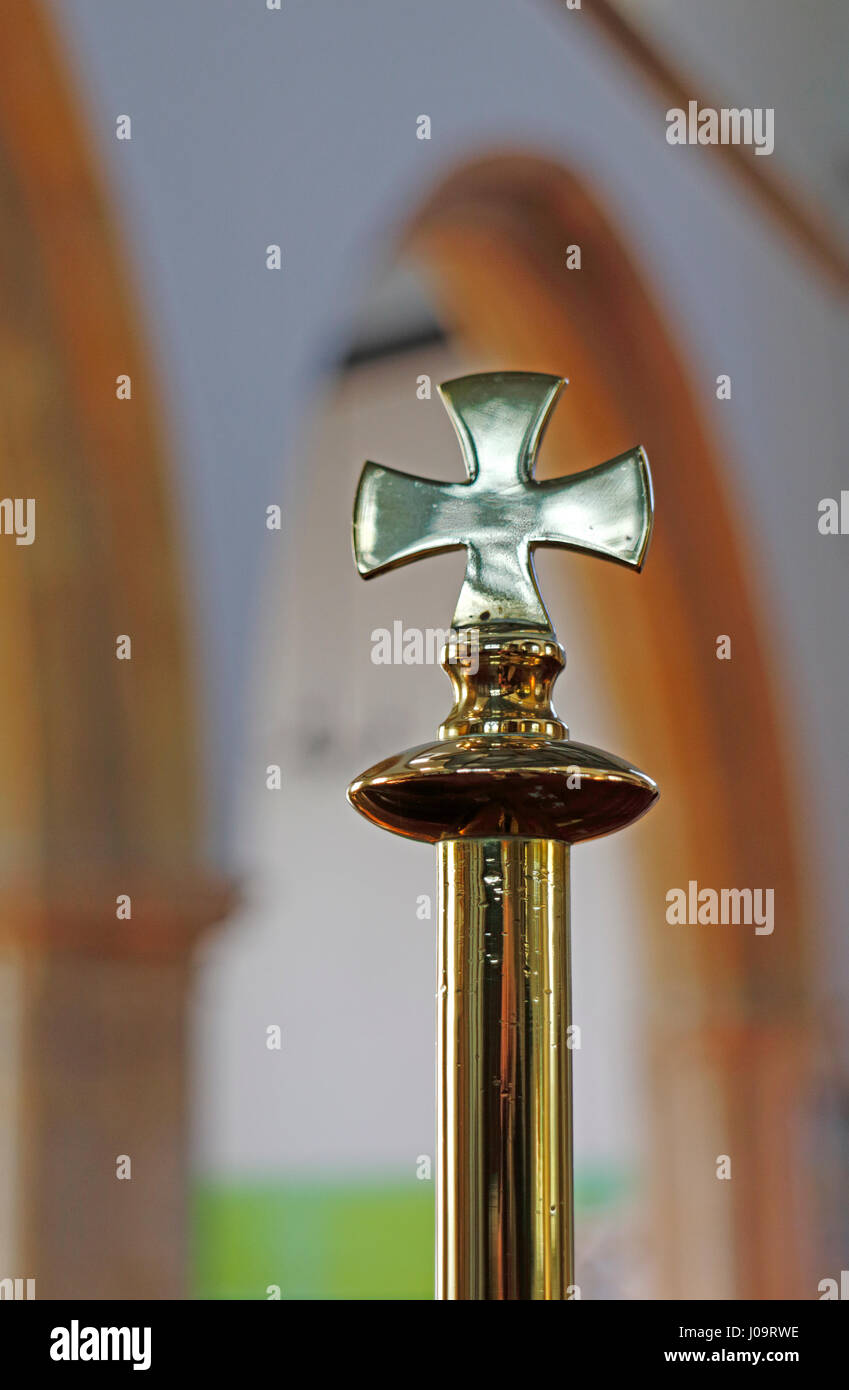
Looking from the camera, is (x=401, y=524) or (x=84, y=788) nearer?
(x=401, y=524)

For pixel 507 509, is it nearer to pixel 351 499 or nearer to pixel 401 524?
pixel 401 524

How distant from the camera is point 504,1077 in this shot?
427 millimetres

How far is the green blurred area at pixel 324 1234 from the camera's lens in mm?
10375

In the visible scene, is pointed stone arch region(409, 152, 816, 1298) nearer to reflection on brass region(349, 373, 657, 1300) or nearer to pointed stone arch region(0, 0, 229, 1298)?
pointed stone arch region(0, 0, 229, 1298)

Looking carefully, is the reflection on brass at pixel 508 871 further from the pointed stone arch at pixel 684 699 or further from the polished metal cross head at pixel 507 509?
the pointed stone arch at pixel 684 699

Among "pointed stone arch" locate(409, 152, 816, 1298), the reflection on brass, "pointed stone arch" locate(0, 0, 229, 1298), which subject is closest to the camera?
the reflection on brass

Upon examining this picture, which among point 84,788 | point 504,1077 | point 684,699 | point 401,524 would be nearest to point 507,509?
point 401,524

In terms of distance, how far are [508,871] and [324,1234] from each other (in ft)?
37.2

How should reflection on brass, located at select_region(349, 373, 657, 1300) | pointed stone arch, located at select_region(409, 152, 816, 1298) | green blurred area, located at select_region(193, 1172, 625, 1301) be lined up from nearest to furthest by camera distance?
1. reflection on brass, located at select_region(349, 373, 657, 1300)
2. pointed stone arch, located at select_region(409, 152, 816, 1298)
3. green blurred area, located at select_region(193, 1172, 625, 1301)

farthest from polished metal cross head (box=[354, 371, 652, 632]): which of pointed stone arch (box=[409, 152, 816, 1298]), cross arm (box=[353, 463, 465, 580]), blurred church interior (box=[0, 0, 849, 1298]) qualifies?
pointed stone arch (box=[409, 152, 816, 1298])

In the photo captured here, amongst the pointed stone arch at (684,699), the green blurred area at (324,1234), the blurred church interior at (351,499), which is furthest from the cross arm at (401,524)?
the green blurred area at (324,1234)

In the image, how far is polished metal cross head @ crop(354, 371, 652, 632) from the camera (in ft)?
1.51

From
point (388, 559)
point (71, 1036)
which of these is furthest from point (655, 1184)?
point (388, 559)

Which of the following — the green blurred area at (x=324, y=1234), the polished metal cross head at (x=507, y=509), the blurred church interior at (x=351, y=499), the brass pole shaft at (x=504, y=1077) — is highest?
the blurred church interior at (x=351, y=499)
